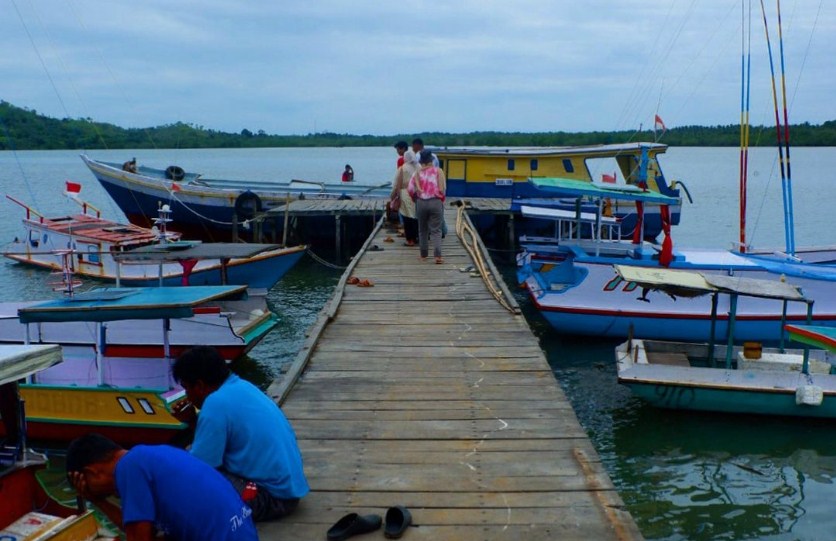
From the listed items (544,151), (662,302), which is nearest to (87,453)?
(662,302)

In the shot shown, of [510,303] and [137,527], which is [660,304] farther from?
[137,527]

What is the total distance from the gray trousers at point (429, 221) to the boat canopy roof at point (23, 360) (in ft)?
26.8

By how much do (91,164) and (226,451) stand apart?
2683 centimetres

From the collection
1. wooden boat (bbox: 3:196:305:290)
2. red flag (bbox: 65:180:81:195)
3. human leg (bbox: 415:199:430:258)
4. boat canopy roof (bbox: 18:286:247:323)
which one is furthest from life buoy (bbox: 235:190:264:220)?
boat canopy roof (bbox: 18:286:247:323)

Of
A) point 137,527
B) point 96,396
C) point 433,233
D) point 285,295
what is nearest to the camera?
point 137,527

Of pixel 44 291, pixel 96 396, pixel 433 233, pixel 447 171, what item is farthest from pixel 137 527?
pixel 447 171

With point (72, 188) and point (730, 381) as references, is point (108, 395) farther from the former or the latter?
point (72, 188)

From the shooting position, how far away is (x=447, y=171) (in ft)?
83.4

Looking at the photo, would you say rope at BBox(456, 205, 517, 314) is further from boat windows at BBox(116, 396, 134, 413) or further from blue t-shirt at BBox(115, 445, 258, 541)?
blue t-shirt at BBox(115, 445, 258, 541)

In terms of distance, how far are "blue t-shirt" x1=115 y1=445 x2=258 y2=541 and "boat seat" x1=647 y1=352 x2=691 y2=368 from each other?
9.07 m

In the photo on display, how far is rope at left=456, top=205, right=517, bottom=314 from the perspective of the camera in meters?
10.1

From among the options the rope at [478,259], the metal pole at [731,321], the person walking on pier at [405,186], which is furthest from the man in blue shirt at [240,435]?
the person walking on pier at [405,186]

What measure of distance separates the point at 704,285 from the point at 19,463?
8.47m

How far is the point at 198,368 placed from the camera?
418cm
